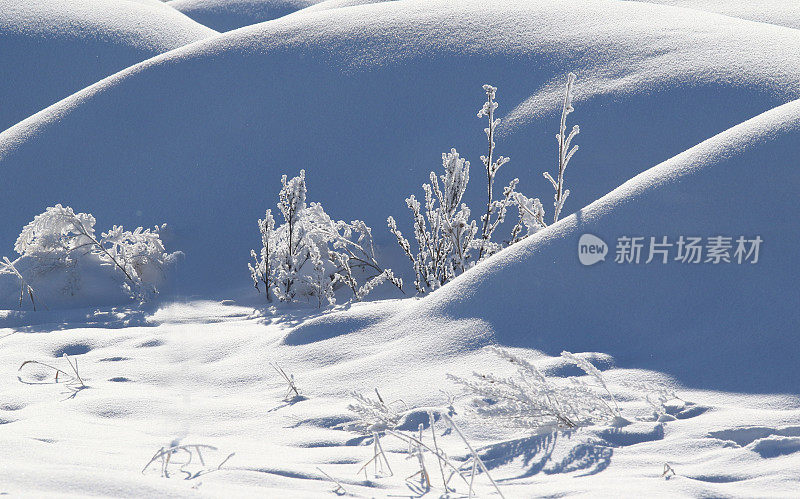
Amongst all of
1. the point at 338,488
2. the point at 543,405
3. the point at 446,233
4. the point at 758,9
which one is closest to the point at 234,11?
the point at 758,9

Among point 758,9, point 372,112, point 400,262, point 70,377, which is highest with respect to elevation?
point 758,9

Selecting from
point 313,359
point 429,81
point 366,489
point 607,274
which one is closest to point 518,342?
point 607,274

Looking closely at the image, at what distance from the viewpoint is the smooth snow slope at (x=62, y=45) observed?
8.33m

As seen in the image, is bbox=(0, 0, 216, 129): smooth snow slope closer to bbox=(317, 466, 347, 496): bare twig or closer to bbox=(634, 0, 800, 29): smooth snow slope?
bbox=(634, 0, 800, 29): smooth snow slope

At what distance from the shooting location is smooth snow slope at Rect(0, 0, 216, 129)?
8.33 meters

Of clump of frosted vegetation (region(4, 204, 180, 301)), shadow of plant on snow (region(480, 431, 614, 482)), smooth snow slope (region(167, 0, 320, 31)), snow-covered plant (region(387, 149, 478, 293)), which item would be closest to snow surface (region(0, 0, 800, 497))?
shadow of plant on snow (region(480, 431, 614, 482))

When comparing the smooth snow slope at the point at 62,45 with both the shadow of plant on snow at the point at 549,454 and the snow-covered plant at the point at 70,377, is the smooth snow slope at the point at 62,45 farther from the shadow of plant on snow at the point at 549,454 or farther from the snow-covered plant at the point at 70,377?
the shadow of plant on snow at the point at 549,454

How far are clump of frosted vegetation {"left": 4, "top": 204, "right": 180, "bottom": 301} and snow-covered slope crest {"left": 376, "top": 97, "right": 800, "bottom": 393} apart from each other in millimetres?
1830

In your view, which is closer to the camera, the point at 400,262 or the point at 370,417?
the point at 370,417

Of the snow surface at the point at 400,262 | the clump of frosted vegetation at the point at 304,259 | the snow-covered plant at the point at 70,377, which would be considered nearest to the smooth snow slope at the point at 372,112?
the snow surface at the point at 400,262

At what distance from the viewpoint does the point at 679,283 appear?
2766 mm

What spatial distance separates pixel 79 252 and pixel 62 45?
538cm

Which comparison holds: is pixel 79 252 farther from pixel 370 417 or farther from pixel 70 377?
pixel 370 417

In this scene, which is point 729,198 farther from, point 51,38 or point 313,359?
point 51,38
